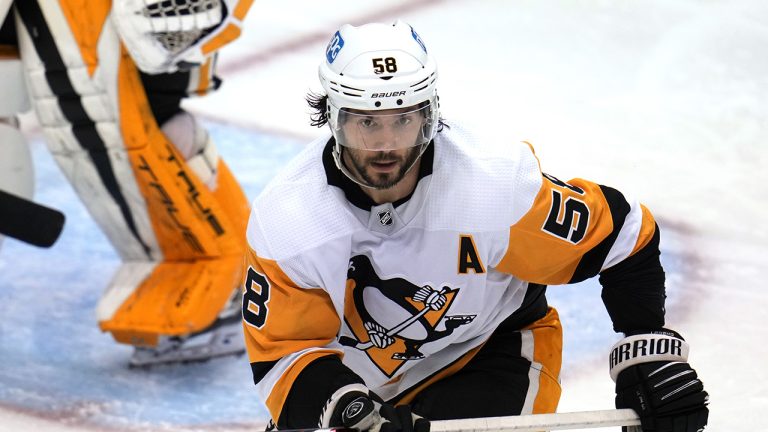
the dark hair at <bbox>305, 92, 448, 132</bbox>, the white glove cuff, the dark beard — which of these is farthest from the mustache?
the white glove cuff

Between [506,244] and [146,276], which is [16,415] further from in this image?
[506,244]

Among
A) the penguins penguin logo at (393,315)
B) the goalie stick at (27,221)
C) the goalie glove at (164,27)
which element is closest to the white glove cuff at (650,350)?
the penguins penguin logo at (393,315)

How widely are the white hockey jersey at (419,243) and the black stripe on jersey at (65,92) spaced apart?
97 cm

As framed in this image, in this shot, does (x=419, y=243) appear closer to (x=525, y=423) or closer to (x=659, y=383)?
(x=525, y=423)

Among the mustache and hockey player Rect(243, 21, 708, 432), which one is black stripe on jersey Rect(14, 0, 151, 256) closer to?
hockey player Rect(243, 21, 708, 432)

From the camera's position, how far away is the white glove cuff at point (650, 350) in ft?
6.87

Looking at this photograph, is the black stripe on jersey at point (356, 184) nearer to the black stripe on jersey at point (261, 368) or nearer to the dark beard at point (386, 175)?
the dark beard at point (386, 175)

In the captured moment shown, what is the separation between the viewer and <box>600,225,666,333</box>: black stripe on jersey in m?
2.14

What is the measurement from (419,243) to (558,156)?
1.96 m

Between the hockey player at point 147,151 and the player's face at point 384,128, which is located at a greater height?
the player's face at point 384,128

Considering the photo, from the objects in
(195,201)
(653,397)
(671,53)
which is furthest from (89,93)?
(671,53)

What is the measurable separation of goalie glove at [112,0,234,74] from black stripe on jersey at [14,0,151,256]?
17 centimetres

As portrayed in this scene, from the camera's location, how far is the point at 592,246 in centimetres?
209

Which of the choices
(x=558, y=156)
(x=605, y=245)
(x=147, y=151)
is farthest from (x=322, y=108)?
(x=558, y=156)
